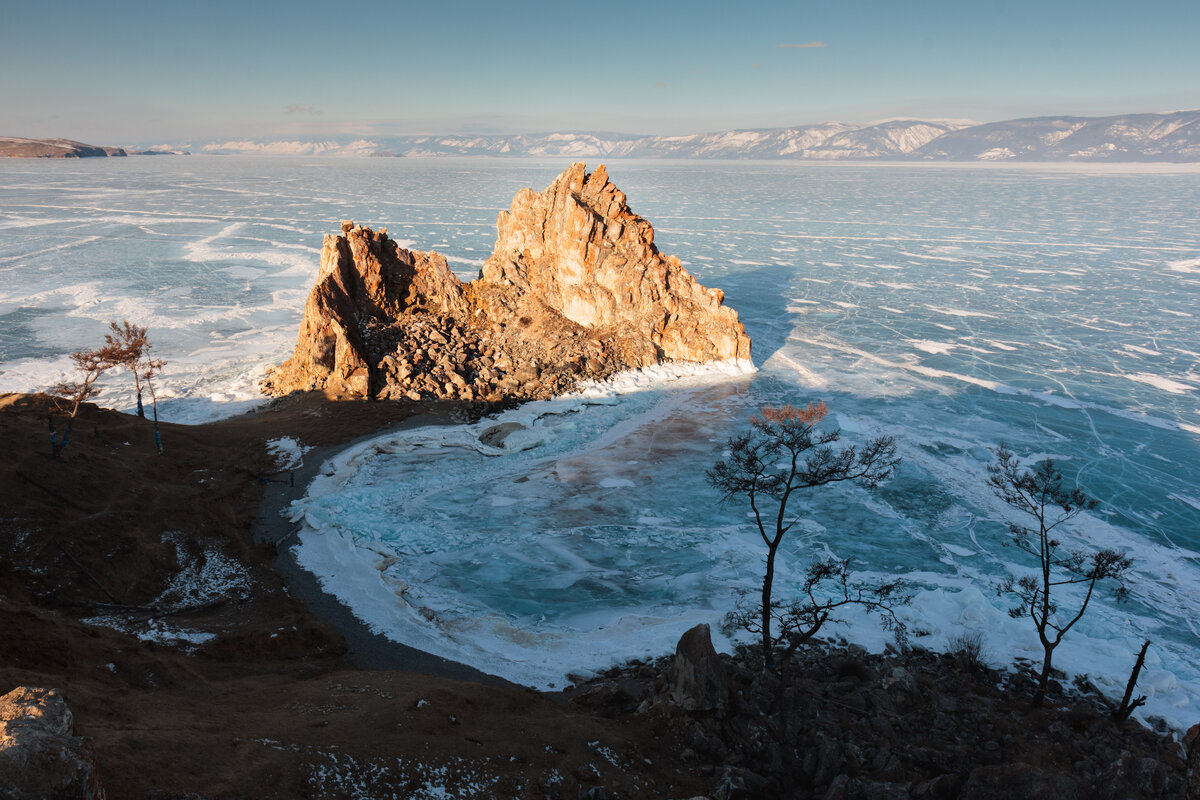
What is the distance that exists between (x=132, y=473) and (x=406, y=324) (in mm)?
17107

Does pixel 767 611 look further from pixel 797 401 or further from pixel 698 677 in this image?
pixel 797 401

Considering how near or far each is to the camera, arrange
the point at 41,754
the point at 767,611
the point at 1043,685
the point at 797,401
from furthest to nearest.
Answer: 1. the point at 797,401
2. the point at 767,611
3. the point at 1043,685
4. the point at 41,754

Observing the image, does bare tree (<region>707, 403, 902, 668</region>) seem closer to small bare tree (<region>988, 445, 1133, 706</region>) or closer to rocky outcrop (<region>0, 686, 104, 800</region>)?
small bare tree (<region>988, 445, 1133, 706</region>)

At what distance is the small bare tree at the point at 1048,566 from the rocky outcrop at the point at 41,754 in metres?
16.2

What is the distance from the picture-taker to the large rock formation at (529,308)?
3503 centimetres

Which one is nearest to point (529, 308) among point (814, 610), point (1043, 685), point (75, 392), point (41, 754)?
point (75, 392)

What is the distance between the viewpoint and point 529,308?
132 ft

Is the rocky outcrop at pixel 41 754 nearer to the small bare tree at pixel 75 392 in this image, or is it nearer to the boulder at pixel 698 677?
the boulder at pixel 698 677

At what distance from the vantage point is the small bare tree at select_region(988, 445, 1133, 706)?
1493 cm

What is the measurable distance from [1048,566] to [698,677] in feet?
27.4

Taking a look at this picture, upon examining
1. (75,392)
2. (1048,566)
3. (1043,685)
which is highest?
(75,392)

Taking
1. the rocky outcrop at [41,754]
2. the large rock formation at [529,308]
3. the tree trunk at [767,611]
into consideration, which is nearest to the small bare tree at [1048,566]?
the tree trunk at [767,611]

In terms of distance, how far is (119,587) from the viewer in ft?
57.9

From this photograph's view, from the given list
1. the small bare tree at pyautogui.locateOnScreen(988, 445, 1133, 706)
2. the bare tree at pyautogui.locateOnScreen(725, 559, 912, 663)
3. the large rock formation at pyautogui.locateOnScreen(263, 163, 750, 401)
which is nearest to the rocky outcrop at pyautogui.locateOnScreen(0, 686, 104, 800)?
the bare tree at pyautogui.locateOnScreen(725, 559, 912, 663)
